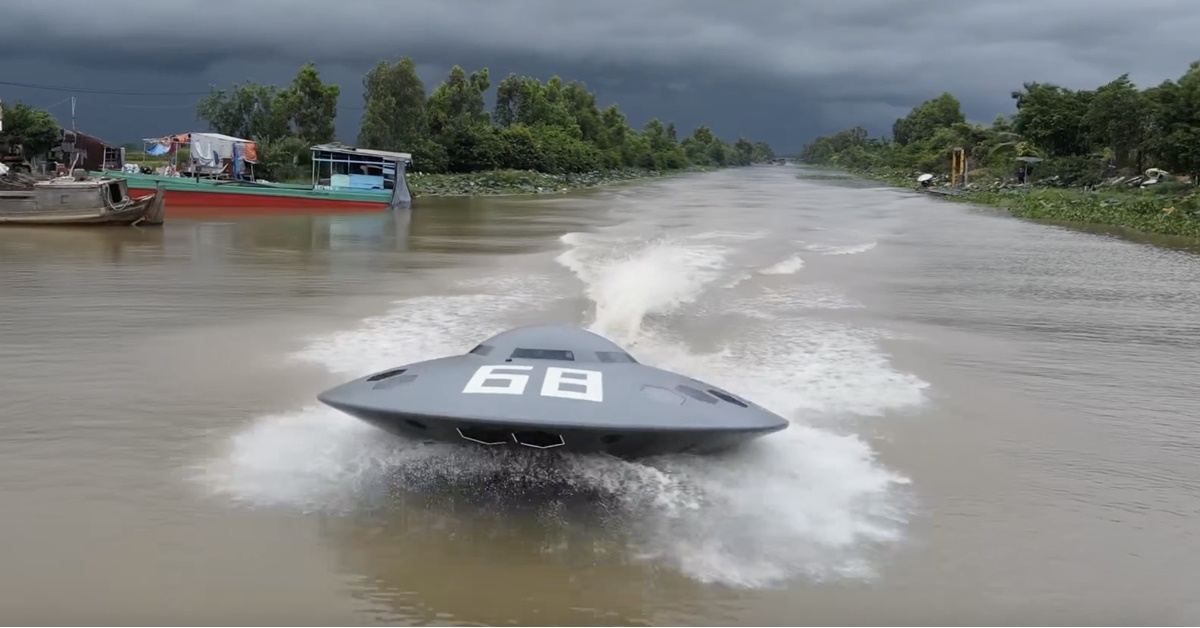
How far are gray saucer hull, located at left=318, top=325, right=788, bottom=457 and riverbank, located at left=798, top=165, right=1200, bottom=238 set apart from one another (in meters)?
26.1

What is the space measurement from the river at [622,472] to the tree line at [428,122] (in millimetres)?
38142

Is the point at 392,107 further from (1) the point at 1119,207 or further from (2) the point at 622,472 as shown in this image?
(2) the point at 622,472

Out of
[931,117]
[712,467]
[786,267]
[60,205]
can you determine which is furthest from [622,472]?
[931,117]

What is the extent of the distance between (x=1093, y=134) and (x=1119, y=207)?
17234 mm

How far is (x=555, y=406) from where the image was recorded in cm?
560

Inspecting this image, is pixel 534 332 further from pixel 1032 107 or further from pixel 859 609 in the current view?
pixel 1032 107

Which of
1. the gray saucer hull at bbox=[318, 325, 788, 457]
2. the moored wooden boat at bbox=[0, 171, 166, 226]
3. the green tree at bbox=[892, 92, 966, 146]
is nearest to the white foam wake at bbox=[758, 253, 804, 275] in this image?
the gray saucer hull at bbox=[318, 325, 788, 457]

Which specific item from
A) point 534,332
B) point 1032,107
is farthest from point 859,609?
point 1032,107

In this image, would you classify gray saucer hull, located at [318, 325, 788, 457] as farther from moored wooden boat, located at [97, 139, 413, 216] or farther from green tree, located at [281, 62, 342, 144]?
green tree, located at [281, 62, 342, 144]

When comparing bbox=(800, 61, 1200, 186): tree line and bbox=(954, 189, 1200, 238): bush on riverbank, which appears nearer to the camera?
bbox=(954, 189, 1200, 238): bush on riverbank

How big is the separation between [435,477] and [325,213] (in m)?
29.6

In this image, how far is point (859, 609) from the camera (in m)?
4.65

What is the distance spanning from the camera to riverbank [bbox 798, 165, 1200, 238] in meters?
28.9

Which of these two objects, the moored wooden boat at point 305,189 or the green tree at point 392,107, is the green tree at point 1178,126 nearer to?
the moored wooden boat at point 305,189
